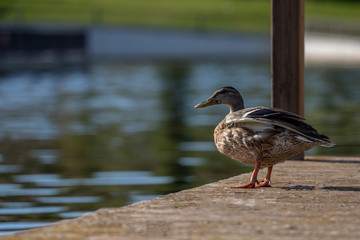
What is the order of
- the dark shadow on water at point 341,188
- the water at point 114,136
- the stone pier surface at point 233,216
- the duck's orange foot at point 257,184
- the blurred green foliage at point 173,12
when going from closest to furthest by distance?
the stone pier surface at point 233,216 → the dark shadow on water at point 341,188 → the duck's orange foot at point 257,184 → the water at point 114,136 → the blurred green foliage at point 173,12

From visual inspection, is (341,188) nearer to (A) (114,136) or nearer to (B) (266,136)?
(B) (266,136)

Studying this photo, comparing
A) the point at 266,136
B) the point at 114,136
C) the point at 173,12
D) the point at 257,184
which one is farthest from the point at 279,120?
the point at 173,12

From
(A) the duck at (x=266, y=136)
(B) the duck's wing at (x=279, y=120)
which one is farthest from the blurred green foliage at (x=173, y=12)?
(B) the duck's wing at (x=279, y=120)

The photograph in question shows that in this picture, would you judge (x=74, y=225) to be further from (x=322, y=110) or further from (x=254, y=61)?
(x=254, y=61)

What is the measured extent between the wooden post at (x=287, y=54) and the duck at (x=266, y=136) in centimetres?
214

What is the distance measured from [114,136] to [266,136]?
9.44 m

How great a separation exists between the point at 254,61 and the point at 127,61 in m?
7.82

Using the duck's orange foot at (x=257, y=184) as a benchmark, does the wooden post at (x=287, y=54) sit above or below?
above

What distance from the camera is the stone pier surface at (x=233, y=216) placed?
503 cm

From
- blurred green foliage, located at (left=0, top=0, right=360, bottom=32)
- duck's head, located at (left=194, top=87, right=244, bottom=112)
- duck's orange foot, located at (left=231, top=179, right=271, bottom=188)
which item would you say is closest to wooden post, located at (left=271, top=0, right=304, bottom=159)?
duck's head, located at (left=194, top=87, right=244, bottom=112)

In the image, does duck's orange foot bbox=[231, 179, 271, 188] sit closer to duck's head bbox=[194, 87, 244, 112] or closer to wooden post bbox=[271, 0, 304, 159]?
duck's head bbox=[194, 87, 244, 112]

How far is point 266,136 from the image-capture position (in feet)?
21.9

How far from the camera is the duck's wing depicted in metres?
6.50

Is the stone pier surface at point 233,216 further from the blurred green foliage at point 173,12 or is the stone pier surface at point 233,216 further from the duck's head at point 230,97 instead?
the blurred green foliage at point 173,12
